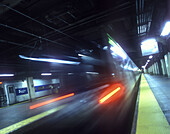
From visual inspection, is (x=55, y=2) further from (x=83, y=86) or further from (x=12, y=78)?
(x=83, y=86)

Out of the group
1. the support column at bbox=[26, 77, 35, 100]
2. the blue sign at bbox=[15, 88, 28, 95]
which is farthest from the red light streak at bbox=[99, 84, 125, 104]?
the blue sign at bbox=[15, 88, 28, 95]

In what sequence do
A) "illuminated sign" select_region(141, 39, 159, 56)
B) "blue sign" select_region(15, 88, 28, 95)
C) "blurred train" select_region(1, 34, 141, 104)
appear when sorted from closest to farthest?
1. "blurred train" select_region(1, 34, 141, 104)
2. "illuminated sign" select_region(141, 39, 159, 56)
3. "blue sign" select_region(15, 88, 28, 95)

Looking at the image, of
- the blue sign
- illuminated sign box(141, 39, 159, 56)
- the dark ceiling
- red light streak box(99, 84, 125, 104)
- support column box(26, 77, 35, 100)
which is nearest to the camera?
the dark ceiling

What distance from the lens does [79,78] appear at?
2173cm

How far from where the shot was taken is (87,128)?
4.95m

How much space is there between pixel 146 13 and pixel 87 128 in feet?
18.8

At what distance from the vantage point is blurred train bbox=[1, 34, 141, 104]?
10.1 m

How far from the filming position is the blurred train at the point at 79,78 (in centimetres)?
1014

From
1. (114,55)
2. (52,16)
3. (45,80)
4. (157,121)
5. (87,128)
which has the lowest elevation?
(87,128)

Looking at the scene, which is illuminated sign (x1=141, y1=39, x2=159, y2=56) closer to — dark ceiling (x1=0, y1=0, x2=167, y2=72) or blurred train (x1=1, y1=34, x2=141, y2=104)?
blurred train (x1=1, y1=34, x2=141, y2=104)

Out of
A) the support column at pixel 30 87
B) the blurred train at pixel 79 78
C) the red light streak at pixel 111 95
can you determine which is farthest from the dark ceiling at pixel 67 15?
the support column at pixel 30 87

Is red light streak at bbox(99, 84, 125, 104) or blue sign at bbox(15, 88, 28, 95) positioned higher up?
blue sign at bbox(15, 88, 28, 95)

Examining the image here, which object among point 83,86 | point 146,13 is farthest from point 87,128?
point 83,86

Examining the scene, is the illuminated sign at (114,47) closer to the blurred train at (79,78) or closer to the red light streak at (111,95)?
the blurred train at (79,78)
